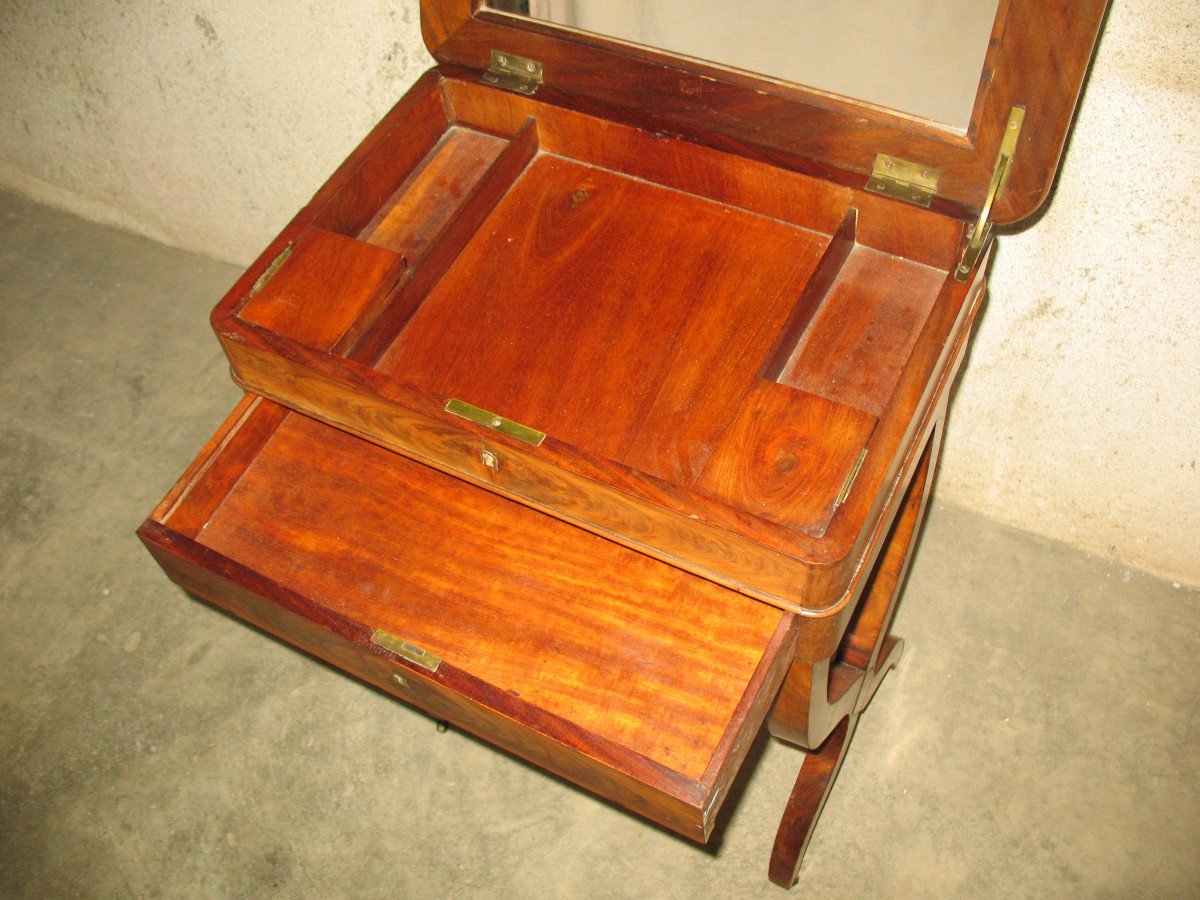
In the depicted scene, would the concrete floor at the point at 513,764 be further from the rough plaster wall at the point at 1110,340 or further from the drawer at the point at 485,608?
the drawer at the point at 485,608

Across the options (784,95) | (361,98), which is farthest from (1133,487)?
(361,98)

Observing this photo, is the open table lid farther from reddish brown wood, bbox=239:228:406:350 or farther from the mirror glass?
reddish brown wood, bbox=239:228:406:350

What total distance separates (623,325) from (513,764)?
99 cm

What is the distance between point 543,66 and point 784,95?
1.10 feet

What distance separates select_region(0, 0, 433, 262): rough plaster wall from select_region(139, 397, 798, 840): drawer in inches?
35.0

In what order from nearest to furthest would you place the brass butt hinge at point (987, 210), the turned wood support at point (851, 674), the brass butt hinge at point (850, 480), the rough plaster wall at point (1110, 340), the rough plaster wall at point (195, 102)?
1. the brass butt hinge at point (850, 480)
2. the brass butt hinge at point (987, 210)
3. the rough plaster wall at point (1110, 340)
4. the turned wood support at point (851, 674)
5. the rough plaster wall at point (195, 102)

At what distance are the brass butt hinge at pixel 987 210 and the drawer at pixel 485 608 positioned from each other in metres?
0.45

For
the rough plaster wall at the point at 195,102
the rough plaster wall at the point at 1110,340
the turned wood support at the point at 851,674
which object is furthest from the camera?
the rough plaster wall at the point at 195,102

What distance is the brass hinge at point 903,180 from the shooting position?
1.39 m

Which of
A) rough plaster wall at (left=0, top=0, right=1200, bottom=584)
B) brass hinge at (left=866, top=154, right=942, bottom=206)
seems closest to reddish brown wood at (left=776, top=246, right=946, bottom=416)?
brass hinge at (left=866, top=154, right=942, bottom=206)

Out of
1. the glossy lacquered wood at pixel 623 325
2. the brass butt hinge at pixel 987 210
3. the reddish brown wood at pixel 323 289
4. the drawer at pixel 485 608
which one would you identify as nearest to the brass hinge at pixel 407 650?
the drawer at pixel 485 608

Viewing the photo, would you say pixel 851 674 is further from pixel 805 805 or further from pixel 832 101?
pixel 832 101

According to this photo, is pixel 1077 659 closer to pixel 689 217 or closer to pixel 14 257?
pixel 689 217

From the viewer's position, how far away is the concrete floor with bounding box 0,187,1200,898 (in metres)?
2.00
